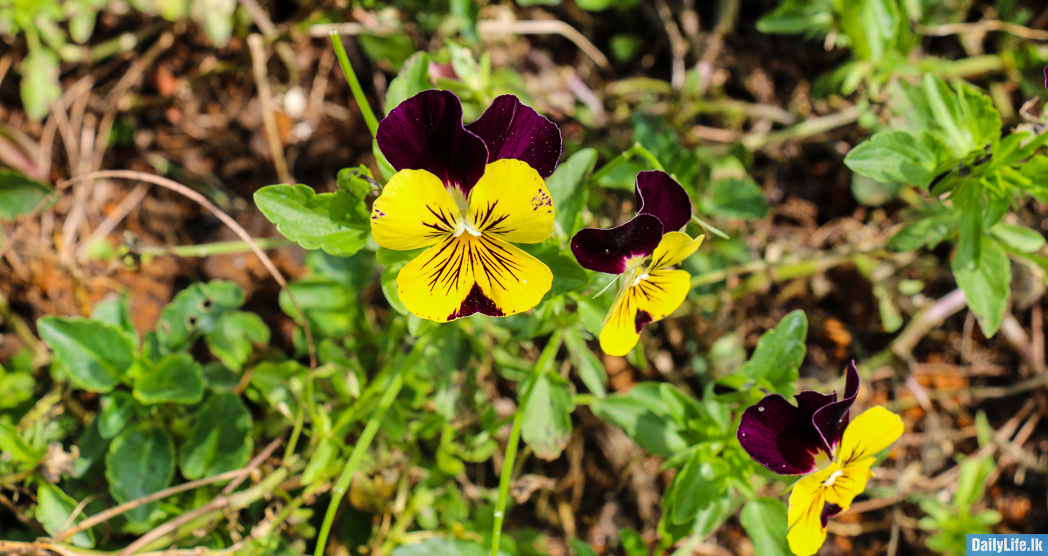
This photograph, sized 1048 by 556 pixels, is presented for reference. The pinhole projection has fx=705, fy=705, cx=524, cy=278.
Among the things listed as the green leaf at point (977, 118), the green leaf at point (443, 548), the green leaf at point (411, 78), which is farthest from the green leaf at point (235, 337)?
the green leaf at point (977, 118)

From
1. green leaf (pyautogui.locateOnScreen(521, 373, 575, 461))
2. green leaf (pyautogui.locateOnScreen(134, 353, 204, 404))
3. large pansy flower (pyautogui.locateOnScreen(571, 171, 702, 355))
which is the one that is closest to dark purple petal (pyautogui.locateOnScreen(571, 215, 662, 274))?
large pansy flower (pyautogui.locateOnScreen(571, 171, 702, 355))

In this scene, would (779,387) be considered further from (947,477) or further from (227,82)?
(227,82)

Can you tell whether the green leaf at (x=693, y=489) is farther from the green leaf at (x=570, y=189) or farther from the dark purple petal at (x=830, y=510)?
the green leaf at (x=570, y=189)

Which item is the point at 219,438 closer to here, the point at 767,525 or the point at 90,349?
the point at 90,349

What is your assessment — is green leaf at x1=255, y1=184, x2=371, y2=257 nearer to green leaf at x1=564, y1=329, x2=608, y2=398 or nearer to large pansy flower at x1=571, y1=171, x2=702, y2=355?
large pansy flower at x1=571, y1=171, x2=702, y2=355

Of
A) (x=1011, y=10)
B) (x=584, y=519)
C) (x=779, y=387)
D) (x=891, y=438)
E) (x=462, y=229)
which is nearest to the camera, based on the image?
(x=462, y=229)

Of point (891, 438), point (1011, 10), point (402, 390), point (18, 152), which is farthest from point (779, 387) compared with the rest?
point (18, 152)
